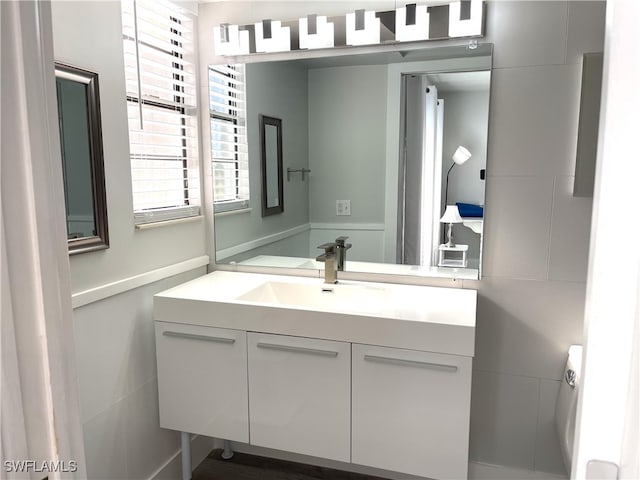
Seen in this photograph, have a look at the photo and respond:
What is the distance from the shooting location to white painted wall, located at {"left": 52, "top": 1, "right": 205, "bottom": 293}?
1.52m

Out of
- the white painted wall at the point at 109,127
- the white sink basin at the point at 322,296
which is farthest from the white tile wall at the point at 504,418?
the white painted wall at the point at 109,127

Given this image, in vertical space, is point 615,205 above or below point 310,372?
above

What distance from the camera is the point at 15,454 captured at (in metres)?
0.55

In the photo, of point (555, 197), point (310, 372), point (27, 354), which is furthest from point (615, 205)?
point (555, 197)

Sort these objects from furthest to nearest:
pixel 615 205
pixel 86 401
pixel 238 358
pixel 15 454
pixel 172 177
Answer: pixel 172 177
pixel 238 358
pixel 86 401
pixel 15 454
pixel 615 205

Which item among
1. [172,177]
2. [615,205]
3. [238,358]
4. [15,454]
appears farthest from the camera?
[172,177]

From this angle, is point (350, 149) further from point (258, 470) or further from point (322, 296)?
point (258, 470)

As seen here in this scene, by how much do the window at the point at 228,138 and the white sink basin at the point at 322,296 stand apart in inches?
17.8

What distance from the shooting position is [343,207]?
2.15 meters

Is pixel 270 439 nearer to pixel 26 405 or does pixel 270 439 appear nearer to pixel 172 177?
pixel 172 177

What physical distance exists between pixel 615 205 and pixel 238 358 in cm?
153

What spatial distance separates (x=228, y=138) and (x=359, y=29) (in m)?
0.74

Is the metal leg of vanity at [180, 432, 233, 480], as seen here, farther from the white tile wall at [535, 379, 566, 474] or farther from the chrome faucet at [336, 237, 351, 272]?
the white tile wall at [535, 379, 566, 474]
